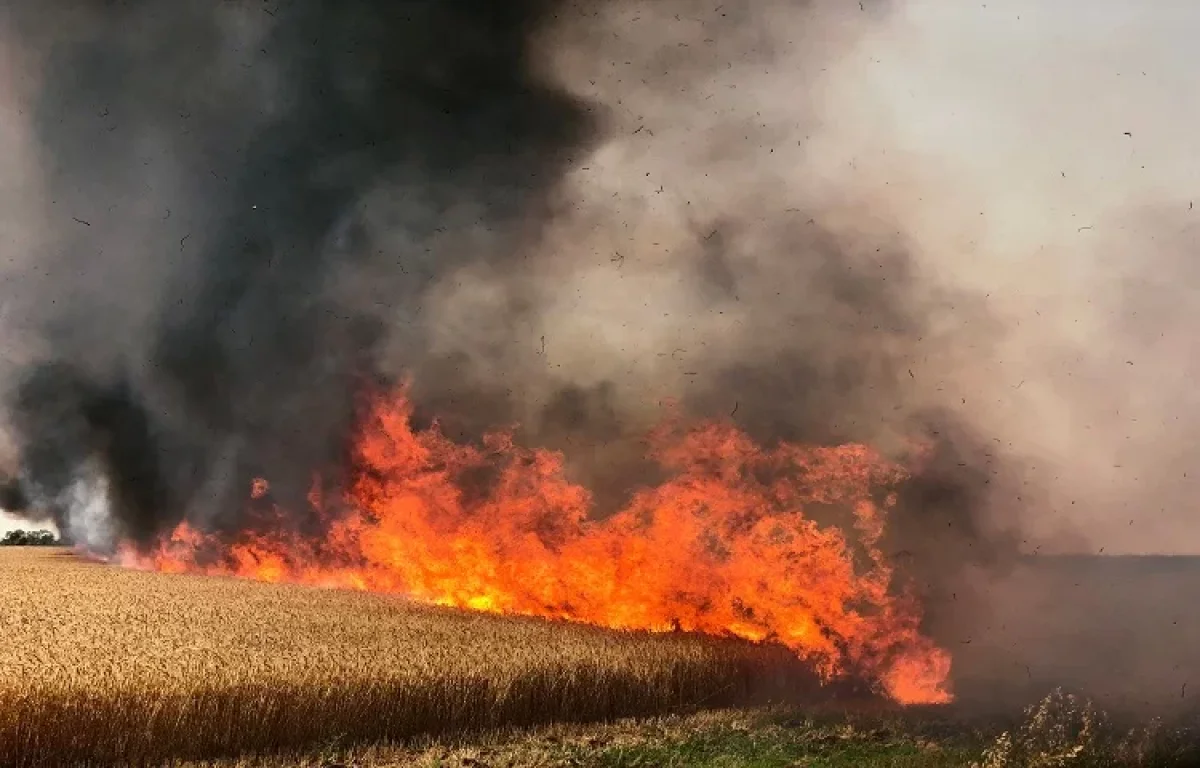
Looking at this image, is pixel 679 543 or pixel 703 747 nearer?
pixel 703 747

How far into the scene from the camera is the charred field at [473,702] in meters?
13.1

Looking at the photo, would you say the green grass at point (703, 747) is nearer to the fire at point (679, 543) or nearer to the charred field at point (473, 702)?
the charred field at point (473, 702)

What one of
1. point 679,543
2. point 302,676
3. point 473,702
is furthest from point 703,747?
point 679,543

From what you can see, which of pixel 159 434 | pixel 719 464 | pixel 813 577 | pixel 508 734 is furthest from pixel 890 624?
pixel 159 434

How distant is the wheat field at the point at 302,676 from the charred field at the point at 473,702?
0.09ft

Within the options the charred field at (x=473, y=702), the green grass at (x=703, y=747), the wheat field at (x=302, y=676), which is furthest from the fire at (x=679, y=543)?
the green grass at (x=703, y=747)

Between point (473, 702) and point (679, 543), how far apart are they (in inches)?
350

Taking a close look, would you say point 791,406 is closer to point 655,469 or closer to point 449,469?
point 655,469

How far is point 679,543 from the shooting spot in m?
23.8

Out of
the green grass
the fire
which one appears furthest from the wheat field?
the fire

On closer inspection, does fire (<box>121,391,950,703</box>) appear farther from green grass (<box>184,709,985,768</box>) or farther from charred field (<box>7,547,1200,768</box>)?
green grass (<box>184,709,985,768</box>)

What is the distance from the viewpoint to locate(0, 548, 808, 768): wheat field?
12.8m

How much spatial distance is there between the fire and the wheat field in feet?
6.82

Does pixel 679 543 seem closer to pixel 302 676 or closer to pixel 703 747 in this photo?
pixel 703 747
